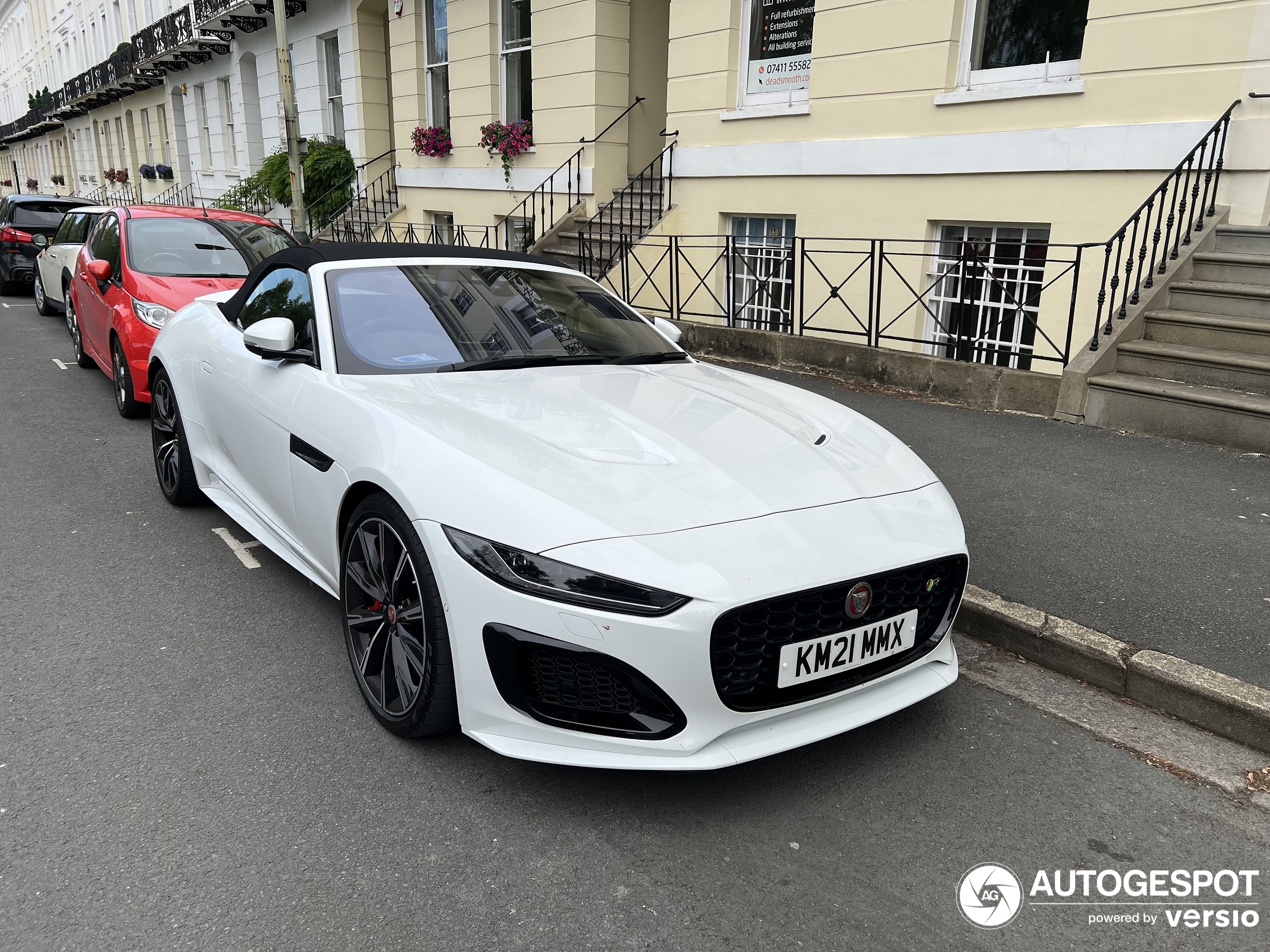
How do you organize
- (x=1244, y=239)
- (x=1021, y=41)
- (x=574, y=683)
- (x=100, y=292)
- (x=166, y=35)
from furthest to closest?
(x=166, y=35)
(x=1021, y=41)
(x=100, y=292)
(x=1244, y=239)
(x=574, y=683)

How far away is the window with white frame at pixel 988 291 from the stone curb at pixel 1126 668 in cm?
476

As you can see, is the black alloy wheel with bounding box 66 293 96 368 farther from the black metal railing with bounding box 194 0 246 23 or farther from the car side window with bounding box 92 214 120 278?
the black metal railing with bounding box 194 0 246 23

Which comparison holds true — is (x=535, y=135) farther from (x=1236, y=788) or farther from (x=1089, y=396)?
(x=1236, y=788)

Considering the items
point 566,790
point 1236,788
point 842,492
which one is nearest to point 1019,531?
point 1236,788

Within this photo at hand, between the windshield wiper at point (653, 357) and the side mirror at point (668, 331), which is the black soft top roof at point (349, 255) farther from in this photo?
the windshield wiper at point (653, 357)

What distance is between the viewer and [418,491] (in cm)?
282

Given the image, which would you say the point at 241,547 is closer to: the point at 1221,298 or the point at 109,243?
the point at 109,243

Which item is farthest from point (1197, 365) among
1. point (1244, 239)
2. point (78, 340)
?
point (78, 340)

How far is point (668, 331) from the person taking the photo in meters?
4.69

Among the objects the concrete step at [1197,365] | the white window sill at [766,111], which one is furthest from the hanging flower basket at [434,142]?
the concrete step at [1197,365]

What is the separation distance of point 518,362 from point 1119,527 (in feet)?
10.8

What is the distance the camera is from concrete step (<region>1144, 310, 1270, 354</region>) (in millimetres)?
6562

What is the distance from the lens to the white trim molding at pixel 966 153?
7711 millimetres

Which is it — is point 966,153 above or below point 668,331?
above
